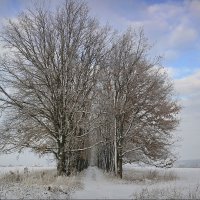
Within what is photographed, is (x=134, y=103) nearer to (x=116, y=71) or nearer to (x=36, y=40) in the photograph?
(x=116, y=71)

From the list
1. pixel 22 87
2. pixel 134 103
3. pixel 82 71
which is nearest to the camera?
pixel 22 87

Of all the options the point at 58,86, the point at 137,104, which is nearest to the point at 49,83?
the point at 58,86

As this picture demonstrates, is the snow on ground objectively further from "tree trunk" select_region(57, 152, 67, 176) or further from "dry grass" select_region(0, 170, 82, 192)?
"tree trunk" select_region(57, 152, 67, 176)

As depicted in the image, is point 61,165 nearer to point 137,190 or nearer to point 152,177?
point 137,190

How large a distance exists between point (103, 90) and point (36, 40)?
10.1 m

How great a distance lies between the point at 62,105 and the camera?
2703 cm

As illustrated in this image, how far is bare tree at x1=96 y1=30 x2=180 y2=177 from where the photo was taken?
110 ft

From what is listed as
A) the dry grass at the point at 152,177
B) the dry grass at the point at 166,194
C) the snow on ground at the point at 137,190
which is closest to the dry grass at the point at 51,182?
the snow on ground at the point at 137,190

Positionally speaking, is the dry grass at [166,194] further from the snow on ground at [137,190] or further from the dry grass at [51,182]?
the dry grass at [51,182]

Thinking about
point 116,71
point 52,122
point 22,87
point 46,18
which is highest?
point 46,18

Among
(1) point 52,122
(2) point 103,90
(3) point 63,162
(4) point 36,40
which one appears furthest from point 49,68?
(2) point 103,90

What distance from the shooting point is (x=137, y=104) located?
110ft

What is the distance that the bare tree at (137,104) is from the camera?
33.4m

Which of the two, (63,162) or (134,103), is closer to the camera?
(63,162)
